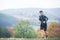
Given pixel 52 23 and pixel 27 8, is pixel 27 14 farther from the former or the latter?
pixel 52 23

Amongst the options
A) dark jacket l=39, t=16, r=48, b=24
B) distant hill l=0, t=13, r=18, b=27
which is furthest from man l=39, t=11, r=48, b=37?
distant hill l=0, t=13, r=18, b=27

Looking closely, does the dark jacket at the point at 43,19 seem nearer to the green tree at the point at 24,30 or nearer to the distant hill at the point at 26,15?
the distant hill at the point at 26,15

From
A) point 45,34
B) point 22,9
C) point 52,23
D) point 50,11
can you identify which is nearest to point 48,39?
point 45,34

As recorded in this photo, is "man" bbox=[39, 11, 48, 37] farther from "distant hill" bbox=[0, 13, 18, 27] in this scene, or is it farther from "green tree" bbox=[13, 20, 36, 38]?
"distant hill" bbox=[0, 13, 18, 27]

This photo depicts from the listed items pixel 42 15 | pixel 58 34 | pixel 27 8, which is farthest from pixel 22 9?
pixel 58 34

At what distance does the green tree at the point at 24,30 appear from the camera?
119 cm

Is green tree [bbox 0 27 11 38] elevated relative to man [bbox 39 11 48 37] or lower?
lower

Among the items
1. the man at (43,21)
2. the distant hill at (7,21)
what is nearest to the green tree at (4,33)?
the distant hill at (7,21)

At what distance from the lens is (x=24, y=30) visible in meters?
1.19

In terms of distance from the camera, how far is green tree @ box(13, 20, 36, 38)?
3.89 feet
